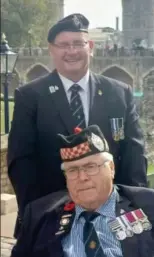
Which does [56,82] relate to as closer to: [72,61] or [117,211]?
[72,61]

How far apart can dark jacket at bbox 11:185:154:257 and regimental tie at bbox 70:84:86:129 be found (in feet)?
0.99

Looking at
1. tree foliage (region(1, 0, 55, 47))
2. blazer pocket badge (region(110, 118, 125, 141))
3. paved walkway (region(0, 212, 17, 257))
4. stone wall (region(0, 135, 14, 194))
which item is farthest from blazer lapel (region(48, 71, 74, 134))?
stone wall (region(0, 135, 14, 194))

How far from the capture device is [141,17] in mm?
2596

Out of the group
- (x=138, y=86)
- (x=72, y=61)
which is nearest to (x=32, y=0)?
(x=138, y=86)

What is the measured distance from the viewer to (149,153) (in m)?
2.48

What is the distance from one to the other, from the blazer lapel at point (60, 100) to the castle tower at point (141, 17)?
0.42 metres

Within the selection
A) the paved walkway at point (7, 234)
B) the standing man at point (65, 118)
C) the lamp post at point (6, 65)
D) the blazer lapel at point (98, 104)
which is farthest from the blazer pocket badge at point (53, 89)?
the lamp post at point (6, 65)

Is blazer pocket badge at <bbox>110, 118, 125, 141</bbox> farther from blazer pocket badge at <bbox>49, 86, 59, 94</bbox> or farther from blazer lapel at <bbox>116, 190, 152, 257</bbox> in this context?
blazer lapel at <bbox>116, 190, 152, 257</bbox>

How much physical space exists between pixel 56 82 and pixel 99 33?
434mm

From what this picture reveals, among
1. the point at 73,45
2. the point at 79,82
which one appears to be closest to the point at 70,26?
the point at 73,45

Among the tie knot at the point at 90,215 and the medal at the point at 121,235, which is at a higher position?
the tie knot at the point at 90,215

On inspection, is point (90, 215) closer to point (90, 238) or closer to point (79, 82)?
point (90, 238)

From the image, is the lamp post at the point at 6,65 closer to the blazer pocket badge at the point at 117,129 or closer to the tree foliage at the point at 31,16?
the tree foliage at the point at 31,16

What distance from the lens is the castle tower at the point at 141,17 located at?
252 centimetres
